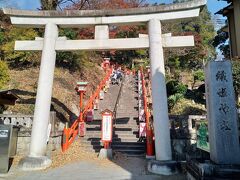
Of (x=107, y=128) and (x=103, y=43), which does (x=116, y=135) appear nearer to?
(x=107, y=128)

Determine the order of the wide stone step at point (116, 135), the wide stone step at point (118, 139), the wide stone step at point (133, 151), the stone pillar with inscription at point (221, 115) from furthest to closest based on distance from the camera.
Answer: the wide stone step at point (116, 135) → the wide stone step at point (118, 139) → the wide stone step at point (133, 151) → the stone pillar with inscription at point (221, 115)

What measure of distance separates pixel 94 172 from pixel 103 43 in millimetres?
5017

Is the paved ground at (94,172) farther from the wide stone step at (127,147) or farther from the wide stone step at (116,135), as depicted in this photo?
the wide stone step at (116,135)

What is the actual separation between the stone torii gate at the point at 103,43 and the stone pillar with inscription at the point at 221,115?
2620mm

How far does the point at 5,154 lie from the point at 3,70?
8980 mm

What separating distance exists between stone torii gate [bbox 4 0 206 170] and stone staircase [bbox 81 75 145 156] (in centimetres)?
312

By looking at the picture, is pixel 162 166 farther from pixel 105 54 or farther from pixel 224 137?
pixel 105 54

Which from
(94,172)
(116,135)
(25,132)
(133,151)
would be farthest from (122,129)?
(94,172)

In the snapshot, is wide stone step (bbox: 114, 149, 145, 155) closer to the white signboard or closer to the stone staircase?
the stone staircase

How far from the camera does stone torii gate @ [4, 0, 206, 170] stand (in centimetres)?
1012

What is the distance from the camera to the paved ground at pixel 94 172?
8.88 meters

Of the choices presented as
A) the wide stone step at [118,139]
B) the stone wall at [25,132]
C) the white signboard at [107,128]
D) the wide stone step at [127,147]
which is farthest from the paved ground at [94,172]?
the wide stone step at [118,139]

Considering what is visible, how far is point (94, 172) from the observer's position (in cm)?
955

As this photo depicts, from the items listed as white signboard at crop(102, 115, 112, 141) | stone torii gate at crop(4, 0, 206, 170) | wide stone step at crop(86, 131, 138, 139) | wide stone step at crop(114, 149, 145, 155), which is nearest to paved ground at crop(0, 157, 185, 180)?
stone torii gate at crop(4, 0, 206, 170)
